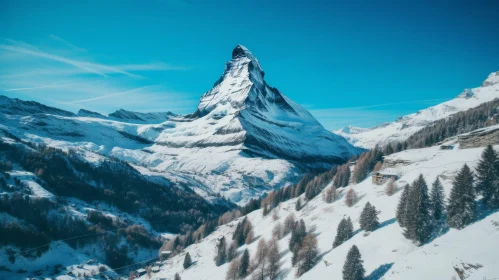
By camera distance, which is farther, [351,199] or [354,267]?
[351,199]

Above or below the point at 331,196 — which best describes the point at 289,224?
below

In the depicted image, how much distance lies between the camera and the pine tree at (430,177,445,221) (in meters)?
65.0

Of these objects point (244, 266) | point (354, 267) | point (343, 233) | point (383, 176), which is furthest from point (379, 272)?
point (383, 176)

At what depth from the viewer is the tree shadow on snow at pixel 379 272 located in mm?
57969

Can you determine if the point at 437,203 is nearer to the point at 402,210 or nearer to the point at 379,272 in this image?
the point at 402,210

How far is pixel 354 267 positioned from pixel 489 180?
31.6 meters

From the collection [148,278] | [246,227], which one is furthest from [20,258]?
[246,227]

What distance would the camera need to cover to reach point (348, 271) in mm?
60438

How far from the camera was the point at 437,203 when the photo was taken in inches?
2603

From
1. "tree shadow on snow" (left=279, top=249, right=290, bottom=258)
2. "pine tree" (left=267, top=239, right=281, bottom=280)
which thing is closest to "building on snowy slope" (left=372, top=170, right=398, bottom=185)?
"tree shadow on snow" (left=279, top=249, right=290, bottom=258)

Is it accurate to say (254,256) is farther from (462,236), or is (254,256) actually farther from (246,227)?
(462,236)

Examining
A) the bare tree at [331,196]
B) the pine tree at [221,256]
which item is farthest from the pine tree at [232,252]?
the bare tree at [331,196]

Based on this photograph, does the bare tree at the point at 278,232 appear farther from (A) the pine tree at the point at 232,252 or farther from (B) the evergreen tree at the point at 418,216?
(B) the evergreen tree at the point at 418,216

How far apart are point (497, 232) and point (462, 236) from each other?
17.4 ft
